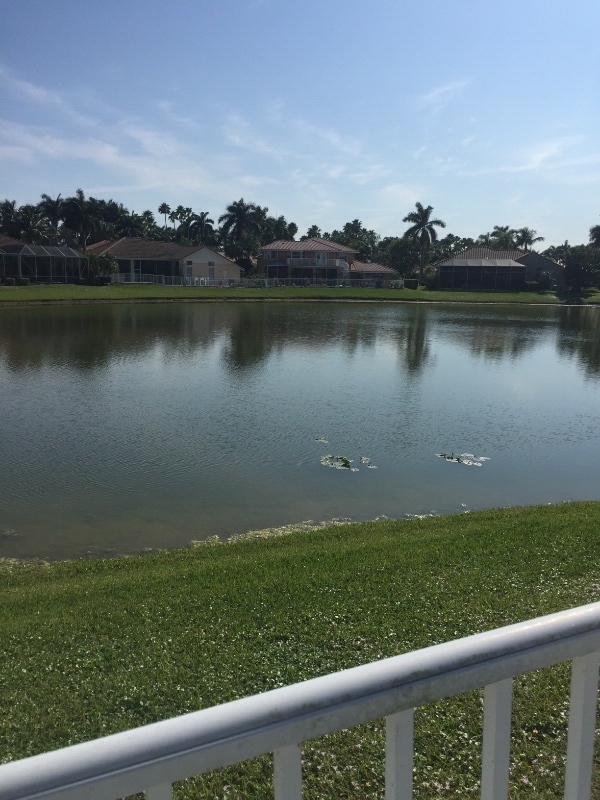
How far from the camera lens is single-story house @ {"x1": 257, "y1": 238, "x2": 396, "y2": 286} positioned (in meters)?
89.7

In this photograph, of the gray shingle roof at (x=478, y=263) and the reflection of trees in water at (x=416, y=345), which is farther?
the gray shingle roof at (x=478, y=263)

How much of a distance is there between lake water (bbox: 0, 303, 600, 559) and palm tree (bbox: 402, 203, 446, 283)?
5977cm

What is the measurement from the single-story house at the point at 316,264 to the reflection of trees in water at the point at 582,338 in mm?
31573

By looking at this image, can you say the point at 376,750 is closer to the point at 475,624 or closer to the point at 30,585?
the point at 475,624

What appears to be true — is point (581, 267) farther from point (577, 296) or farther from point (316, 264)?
point (316, 264)

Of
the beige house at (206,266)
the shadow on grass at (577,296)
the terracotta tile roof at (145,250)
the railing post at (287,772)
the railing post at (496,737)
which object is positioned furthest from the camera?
the beige house at (206,266)

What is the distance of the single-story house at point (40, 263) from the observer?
69250 mm

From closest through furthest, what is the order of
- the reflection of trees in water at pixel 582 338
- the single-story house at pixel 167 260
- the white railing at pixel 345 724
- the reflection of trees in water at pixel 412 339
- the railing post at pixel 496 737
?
the white railing at pixel 345 724 → the railing post at pixel 496 737 → the reflection of trees in water at pixel 412 339 → the reflection of trees in water at pixel 582 338 → the single-story house at pixel 167 260

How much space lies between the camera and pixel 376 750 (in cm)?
386

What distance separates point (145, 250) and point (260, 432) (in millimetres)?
72772

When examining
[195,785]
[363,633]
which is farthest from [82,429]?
[195,785]

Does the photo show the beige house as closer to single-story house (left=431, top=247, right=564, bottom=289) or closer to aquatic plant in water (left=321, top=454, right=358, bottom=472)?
single-story house (left=431, top=247, right=564, bottom=289)

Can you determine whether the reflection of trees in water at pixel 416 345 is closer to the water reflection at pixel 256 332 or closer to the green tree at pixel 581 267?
the water reflection at pixel 256 332

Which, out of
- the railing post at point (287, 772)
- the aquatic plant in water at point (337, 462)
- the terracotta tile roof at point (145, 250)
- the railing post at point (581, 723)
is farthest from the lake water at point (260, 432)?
the terracotta tile roof at point (145, 250)
